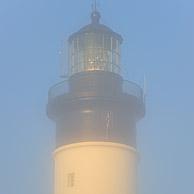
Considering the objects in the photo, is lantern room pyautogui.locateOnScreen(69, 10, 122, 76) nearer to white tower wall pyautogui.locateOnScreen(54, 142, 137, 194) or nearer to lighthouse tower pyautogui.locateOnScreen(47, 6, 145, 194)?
lighthouse tower pyautogui.locateOnScreen(47, 6, 145, 194)

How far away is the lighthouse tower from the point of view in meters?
29.2

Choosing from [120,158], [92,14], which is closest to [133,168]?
[120,158]

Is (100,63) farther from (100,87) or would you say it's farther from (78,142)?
(78,142)

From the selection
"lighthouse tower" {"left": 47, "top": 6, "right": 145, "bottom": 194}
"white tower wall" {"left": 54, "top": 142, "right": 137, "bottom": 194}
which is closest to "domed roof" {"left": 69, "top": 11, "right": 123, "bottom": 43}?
"lighthouse tower" {"left": 47, "top": 6, "right": 145, "bottom": 194}

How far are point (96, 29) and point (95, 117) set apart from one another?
302 cm

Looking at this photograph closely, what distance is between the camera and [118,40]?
31.0 meters

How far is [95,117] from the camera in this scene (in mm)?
29859

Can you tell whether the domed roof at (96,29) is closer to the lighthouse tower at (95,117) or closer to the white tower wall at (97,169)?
the lighthouse tower at (95,117)

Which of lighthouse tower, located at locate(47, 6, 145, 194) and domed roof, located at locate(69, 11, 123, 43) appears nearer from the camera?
lighthouse tower, located at locate(47, 6, 145, 194)

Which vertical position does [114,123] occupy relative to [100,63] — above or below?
below

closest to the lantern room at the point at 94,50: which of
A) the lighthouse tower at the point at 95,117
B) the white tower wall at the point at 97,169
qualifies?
the lighthouse tower at the point at 95,117

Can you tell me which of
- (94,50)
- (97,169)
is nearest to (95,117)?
(97,169)

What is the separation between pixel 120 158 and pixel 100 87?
2.48 m

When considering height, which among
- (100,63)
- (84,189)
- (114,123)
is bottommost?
(84,189)
